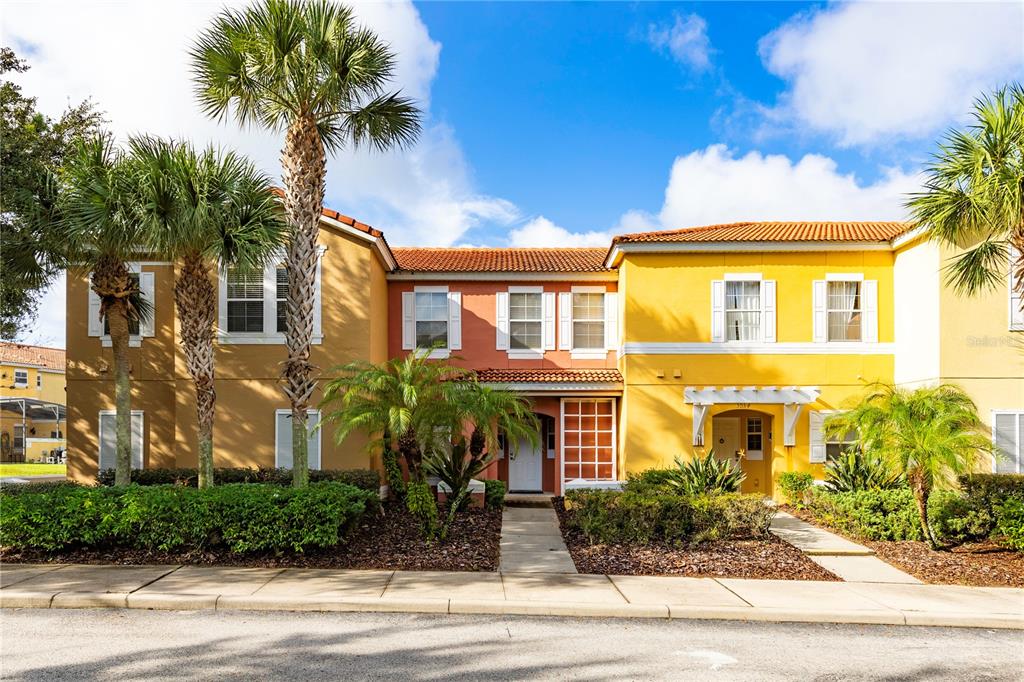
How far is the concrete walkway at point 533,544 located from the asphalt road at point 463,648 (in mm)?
2399

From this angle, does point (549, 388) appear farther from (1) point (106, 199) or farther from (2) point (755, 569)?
(1) point (106, 199)

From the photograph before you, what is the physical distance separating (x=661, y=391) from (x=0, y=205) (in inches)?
552

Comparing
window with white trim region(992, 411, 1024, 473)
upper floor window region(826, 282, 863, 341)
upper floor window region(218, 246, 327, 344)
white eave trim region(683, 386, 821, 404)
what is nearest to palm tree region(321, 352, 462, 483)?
upper floor window region(218, 246, 327, 344)

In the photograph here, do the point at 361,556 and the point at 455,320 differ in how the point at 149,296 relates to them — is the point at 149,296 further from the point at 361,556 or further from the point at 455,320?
the point at 361,556

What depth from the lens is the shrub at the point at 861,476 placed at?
46.2 feet

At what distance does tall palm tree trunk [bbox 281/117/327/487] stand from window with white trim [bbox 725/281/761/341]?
397 inches

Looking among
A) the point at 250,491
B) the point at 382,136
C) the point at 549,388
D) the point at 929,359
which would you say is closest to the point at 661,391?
the point at 549,388

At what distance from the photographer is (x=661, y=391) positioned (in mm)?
16969

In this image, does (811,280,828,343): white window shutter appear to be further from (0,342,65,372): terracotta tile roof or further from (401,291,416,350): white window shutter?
(0,342,65,372): terracotta tile roof

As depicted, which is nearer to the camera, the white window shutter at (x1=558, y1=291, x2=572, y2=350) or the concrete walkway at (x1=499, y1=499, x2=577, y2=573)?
the concrete walkway at (x1=499, y1=499, x2=577, y2=573)

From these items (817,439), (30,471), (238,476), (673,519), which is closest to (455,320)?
(238,476)

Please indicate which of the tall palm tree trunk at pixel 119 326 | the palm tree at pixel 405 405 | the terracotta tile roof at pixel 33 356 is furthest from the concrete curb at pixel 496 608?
the terracotta tile roof at pixel 33 356

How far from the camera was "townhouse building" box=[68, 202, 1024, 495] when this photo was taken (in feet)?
52.7

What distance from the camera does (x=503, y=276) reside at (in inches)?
736
